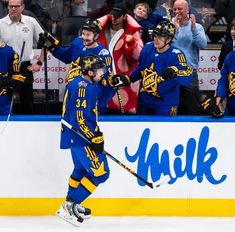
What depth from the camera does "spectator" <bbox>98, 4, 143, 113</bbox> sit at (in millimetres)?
8414

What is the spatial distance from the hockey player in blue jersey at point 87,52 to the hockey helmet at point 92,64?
563mm

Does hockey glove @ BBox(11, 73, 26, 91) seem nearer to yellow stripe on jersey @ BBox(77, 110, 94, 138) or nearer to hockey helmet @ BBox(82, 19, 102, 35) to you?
hockey helmet @ BBox(82, 19, 102, 35)

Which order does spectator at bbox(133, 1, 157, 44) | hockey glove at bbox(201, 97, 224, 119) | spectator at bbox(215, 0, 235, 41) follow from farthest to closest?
spectator at bbox(215, 0, 235, 41)
spectator at bbox(133, 1, 157, 44)
hockey glove at bbox(201, 97, 224, 119)

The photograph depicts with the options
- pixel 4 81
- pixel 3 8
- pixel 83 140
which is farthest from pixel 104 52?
pixel 3 8

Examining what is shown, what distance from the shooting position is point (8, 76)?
804 centimetres

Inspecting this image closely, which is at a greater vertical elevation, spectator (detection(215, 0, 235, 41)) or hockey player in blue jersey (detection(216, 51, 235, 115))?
spectator (detection(215, 0, 235, 41))

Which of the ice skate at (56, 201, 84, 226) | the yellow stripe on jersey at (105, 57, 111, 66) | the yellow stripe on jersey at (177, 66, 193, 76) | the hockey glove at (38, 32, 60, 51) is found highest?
the hockey glove at (38, 32, 60, 51)

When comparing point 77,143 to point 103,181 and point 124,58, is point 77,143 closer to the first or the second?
point 103,181

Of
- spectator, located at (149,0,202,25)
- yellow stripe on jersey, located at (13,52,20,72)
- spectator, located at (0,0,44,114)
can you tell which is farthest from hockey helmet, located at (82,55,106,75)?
spectator, located at (149,0,202,25)

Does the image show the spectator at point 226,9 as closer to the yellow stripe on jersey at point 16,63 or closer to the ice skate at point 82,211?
the yellow stripe on jersey at point 16,63

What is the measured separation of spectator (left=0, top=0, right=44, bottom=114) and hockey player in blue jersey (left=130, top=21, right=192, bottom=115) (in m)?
0.95

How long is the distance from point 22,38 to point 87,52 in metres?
0.75

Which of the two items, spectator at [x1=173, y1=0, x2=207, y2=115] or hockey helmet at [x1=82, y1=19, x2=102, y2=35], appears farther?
spectator at [x1=173, y1=0, x2=207, y2=115]

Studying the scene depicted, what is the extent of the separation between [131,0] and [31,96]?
142 cm
